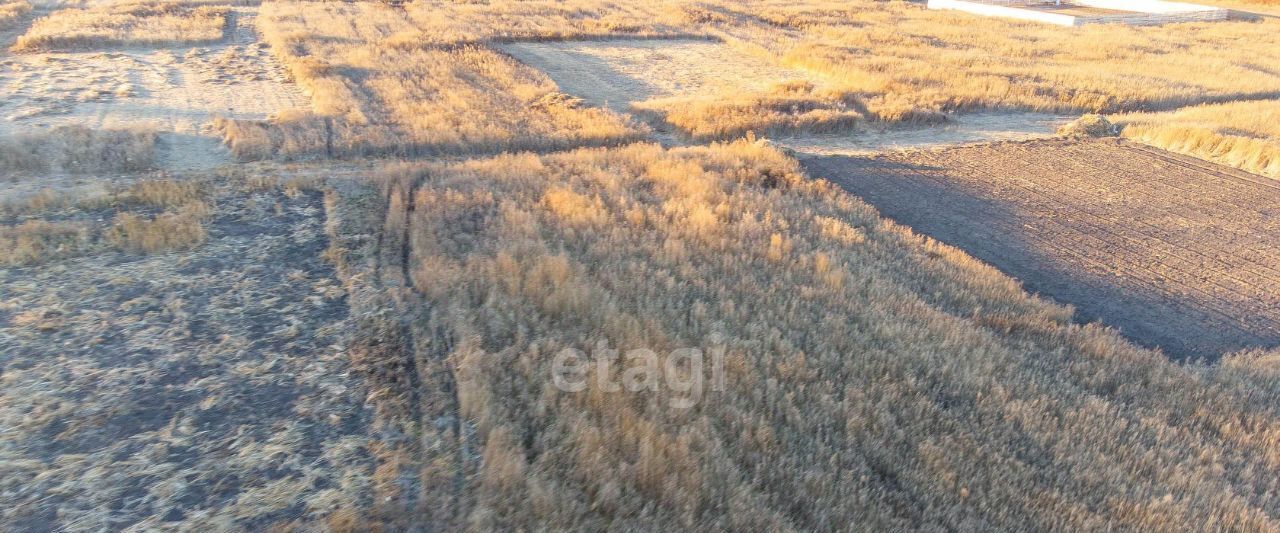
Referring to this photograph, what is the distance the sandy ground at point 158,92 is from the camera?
13.1 metres

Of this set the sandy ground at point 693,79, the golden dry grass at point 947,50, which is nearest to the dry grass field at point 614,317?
the sandy ground at point 693,79

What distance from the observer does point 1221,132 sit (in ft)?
50.4

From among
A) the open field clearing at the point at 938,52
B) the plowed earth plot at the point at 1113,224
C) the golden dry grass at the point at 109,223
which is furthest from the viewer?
the open field clearing at the point at 938,52

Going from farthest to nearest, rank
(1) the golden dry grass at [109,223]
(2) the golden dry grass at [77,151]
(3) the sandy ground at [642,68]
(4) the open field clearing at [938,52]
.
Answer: (3) the sandy ground at [642,68] → (4) the open field clearing at [938,52] → (2) the golden dry grass at [77,151] → (1) the golden dry grass at [109,223]

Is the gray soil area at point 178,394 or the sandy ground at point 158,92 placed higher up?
the sandy ground at point 158,92

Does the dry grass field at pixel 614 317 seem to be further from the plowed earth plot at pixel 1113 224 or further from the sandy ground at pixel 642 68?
the sandy ground at pixel 642 68

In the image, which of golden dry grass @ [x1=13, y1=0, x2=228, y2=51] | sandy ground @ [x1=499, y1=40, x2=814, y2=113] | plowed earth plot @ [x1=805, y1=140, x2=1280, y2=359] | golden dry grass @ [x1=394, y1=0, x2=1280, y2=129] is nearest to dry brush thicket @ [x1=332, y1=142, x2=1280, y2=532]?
plowed earth plot @ [x1=805, y1=140, x2=1280, y2=359]

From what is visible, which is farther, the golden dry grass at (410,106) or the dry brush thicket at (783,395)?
the golden dry grass at (410,106)

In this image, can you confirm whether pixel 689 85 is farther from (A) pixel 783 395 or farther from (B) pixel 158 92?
(A) pixel 783 395

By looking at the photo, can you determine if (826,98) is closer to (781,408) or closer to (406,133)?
(406,133)

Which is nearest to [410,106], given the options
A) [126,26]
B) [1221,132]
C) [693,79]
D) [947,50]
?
[693,79]

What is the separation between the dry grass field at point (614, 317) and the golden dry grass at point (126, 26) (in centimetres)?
553

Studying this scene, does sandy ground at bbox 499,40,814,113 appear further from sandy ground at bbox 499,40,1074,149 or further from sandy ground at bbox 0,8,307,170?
sandy ground at bbox 0,8,307,170

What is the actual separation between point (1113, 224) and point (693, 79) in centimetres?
1238
